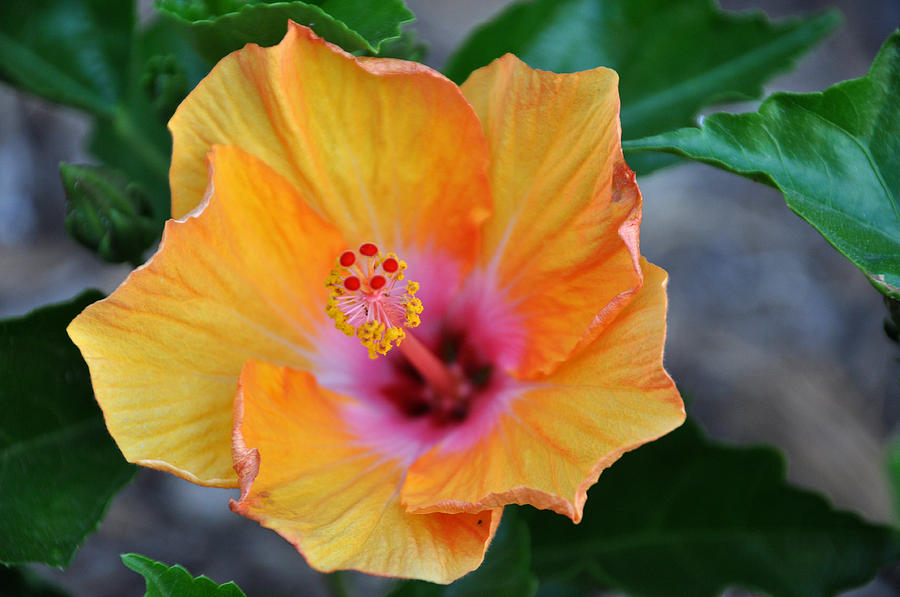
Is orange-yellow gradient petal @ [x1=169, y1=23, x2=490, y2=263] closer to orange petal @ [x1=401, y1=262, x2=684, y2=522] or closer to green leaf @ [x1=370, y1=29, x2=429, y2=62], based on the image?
green leaf @ [x1=370, y1=29, x2=429, y2=62]

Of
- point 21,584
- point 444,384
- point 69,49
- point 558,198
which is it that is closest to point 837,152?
point 558,198

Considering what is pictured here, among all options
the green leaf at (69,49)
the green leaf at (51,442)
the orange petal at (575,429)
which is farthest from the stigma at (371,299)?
the green leaf at (69,49)

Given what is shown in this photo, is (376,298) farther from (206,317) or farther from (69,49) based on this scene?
(69,49)

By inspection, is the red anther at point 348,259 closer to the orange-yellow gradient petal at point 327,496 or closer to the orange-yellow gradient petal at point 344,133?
the orange-yellow gradient petal at point 344,133

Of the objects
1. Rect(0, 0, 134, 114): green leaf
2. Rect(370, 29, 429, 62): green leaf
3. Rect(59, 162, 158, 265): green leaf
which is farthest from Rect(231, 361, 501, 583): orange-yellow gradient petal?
Rect(0, 0, 134, 114): green leaf

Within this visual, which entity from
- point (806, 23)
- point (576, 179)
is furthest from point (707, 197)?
point (576, 179)

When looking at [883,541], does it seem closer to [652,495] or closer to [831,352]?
[652,495]
